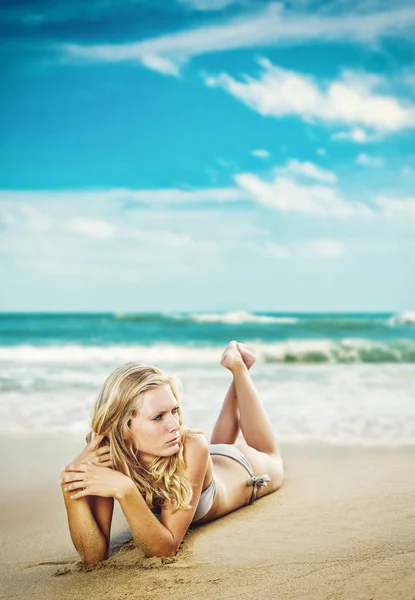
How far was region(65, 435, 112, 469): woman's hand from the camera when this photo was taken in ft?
10.4

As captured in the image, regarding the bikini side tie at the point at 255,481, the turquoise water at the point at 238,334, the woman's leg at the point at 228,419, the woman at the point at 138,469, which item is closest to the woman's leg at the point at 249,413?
the woman's leg at the point at 228,419

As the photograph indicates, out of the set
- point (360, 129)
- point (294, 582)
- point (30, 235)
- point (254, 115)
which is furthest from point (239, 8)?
point (294, 582)

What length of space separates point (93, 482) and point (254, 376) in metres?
9.40

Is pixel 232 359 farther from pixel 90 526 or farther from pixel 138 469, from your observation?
pixel 90 526

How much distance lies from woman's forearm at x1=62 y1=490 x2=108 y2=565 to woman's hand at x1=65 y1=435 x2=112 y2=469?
0.64ft

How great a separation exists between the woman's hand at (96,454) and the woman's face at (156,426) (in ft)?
0.55

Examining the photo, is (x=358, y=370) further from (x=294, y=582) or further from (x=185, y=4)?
(x=185, y=4)

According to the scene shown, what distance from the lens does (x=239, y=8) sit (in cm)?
2011

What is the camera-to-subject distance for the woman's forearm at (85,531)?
3.08 m

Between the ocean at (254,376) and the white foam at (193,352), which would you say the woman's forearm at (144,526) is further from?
the white foam at (193,352)

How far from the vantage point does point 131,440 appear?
10.8 ft

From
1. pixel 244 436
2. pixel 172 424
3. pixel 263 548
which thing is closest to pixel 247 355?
pixel 244 436

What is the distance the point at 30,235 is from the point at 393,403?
93.7 feet

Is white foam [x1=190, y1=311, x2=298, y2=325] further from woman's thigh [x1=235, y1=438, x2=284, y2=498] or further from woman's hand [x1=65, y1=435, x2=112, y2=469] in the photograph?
woman's hand [x1=65, y1=435, x2=112, y2=469]
